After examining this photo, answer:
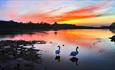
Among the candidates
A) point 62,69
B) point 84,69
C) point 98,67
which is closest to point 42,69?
point 62,69

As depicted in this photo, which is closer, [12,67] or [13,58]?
[12,67]

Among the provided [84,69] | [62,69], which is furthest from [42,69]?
[84,69]

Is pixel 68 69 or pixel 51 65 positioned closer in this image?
pixel 68 69

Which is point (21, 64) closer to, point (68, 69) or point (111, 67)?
point (68, 69)

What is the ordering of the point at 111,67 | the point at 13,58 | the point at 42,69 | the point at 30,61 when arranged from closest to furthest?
1. the point at 42,69
2. the point at 111,67
3. the point at 30,61
4. the point at 13,58

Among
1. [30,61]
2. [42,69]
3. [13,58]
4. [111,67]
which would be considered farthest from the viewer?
[13,58]

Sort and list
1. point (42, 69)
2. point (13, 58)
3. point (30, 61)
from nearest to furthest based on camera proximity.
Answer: point (42, 69) < point (30, 61) < point (13, 58)

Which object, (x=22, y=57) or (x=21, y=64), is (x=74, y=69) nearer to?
(x=21, y=64)


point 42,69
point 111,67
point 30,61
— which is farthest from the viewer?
point 30,61

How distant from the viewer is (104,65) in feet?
67.9

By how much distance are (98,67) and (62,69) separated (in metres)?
3.32

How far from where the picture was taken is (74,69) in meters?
18.9

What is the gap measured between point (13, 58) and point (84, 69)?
8.02 meters

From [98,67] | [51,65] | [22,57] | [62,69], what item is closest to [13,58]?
[22,57]
